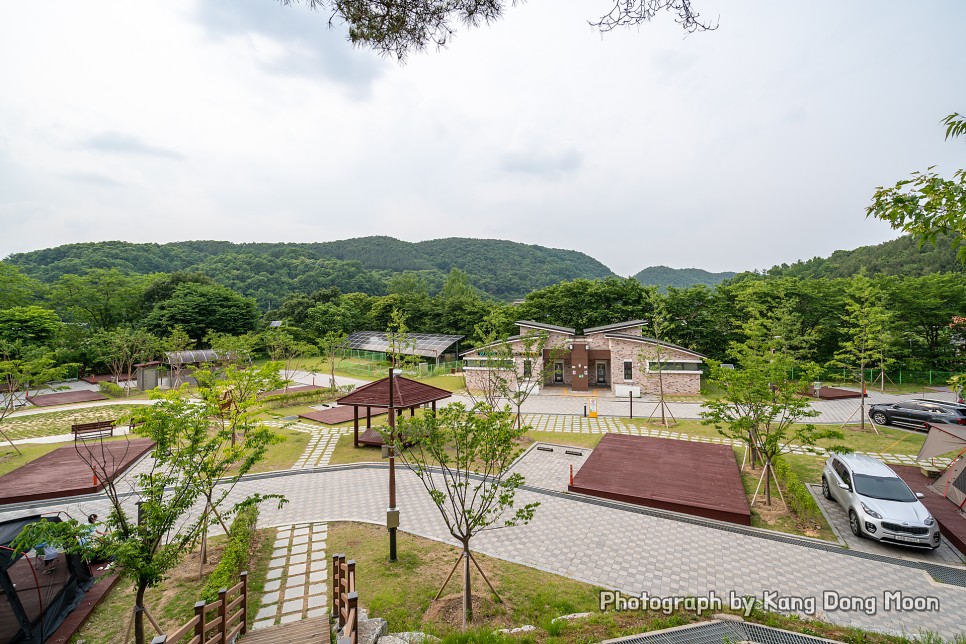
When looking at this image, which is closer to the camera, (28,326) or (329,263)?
(28,326)

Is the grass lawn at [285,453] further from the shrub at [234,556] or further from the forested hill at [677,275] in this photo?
the forested hill at [677,275]

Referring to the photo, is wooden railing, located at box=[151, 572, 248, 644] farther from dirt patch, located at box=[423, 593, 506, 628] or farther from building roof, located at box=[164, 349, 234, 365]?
building roof, located at box=[164, 349, 234, 365]

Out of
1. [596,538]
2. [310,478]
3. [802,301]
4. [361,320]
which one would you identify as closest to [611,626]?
[596,538]

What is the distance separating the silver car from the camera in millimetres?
8735

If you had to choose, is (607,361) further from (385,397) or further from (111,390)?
(111,390)

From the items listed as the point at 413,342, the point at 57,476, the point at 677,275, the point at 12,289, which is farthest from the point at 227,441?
the point at 677,275

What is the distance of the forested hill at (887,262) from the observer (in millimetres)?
41438

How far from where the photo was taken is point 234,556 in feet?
25.0

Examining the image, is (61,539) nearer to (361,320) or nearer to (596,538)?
(596,538)

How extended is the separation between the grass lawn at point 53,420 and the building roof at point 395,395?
1175 cm

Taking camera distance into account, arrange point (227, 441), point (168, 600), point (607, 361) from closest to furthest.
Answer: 1. point (168, 600)
2. point (227, 441)
3. point (607, 361)

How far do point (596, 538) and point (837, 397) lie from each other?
2255 cm

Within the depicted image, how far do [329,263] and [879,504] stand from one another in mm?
91483

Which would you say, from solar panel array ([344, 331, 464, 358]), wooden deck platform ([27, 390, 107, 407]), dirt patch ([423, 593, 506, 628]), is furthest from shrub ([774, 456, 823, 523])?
wooden deck platform ([27, 390, 107, 407])
